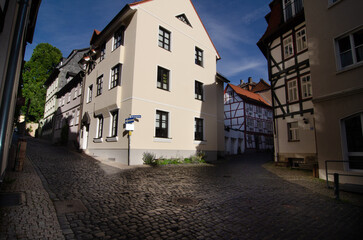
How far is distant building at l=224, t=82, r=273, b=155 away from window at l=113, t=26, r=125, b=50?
19294 millimetres

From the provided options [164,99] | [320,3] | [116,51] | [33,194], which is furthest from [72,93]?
[320,3]

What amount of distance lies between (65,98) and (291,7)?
26.0 metres

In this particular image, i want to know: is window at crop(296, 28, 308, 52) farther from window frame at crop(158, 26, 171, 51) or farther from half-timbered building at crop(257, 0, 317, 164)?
window frame at crop(158, 26, 171, 51)

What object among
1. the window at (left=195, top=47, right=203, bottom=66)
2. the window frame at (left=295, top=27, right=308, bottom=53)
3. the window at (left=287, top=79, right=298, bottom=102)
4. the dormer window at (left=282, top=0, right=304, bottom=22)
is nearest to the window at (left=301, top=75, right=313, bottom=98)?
the window at (left=287, top=79, right=298, bottom=102)

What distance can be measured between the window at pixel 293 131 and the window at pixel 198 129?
6.55 m

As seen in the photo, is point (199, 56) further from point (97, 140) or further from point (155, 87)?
point (97, 140)

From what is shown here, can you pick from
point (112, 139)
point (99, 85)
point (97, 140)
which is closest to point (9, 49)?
point (112, 139)

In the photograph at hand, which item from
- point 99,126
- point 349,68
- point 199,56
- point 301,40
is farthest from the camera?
point 199,56

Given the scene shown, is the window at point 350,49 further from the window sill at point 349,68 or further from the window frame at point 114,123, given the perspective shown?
the window frame at point 114,123

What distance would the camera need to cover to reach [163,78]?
14.8 meters

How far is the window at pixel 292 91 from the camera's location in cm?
1473

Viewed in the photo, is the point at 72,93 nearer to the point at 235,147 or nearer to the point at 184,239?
the point at 235,147

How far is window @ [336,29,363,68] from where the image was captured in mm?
8242

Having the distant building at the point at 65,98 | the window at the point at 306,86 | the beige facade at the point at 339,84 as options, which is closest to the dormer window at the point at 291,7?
the window at the point at 306,86
